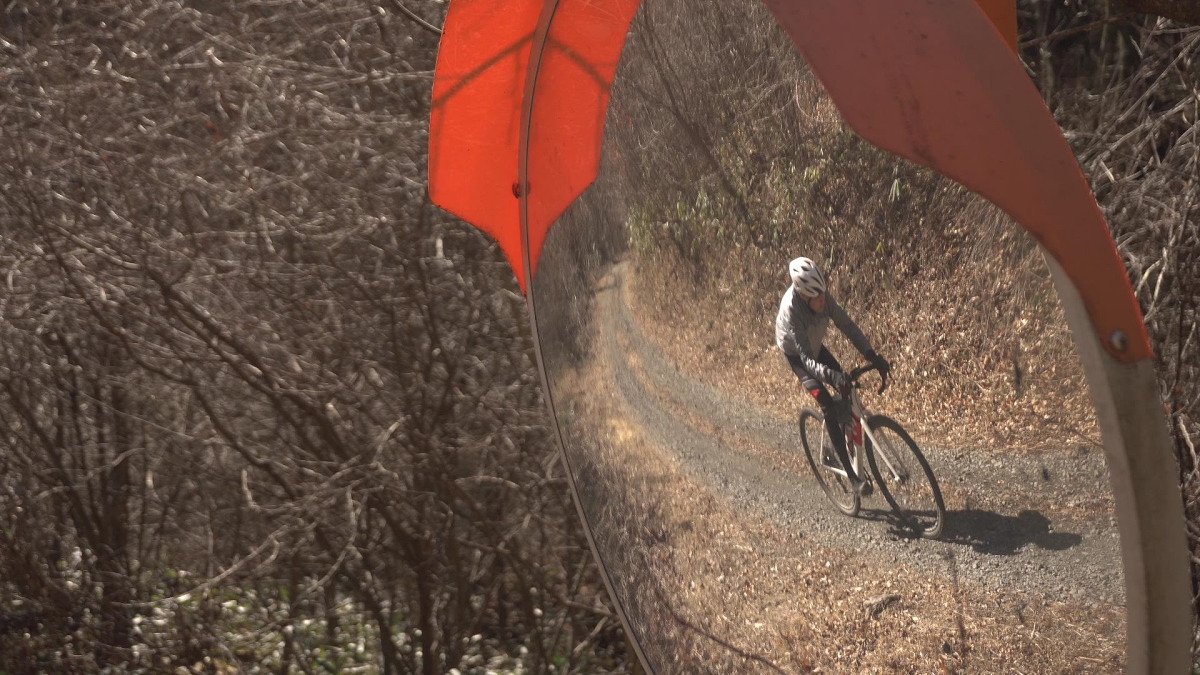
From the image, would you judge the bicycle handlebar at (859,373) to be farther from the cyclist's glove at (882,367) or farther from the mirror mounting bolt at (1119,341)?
the mirror mounting bolt at (1119,341)

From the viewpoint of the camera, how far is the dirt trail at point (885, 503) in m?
0.91

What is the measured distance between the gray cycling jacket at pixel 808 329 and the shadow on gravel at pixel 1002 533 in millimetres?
200

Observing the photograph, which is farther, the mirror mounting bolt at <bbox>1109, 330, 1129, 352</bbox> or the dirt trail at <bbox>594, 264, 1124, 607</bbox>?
the dirt trail at <bbox>594, 264, 1124, 607</bbox>

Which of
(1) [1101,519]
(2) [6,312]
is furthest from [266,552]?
(1) [1101,519]

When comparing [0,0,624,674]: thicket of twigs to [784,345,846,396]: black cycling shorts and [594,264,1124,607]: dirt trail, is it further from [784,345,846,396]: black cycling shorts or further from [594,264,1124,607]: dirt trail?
[784,345,846,396]: black cycling shorts

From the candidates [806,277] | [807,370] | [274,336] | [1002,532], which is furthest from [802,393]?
[274,336]

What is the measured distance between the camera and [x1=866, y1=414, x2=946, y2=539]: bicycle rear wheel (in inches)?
42.2

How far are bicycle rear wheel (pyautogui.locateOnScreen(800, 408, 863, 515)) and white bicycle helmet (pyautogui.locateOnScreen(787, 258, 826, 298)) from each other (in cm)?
14

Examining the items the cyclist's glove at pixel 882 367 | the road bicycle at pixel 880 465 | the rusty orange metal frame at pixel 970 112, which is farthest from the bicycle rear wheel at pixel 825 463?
the rusty orange metal frame at pixel 970 112

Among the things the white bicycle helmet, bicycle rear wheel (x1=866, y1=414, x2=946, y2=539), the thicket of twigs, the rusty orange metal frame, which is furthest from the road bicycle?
the thicket of twigs

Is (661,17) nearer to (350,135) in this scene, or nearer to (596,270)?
(596,270)

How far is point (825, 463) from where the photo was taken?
1205 mm

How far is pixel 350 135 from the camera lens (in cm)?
416

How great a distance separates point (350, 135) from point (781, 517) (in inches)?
128
